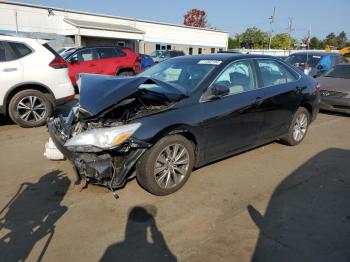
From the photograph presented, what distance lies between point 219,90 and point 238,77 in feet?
2.35

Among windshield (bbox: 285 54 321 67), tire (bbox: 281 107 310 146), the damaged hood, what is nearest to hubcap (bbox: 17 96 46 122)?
the damaged hood

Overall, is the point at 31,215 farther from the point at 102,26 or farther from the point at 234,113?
the point at 102,26

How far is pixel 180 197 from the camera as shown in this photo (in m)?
3.92

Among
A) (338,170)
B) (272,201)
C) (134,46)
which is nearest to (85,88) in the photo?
(272,201)

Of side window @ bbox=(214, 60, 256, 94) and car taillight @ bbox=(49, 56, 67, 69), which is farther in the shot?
car taillight @ bbox=(49, 56, 67, 69)

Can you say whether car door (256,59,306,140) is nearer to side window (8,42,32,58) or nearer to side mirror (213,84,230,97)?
side mirror (213,84,230,97)

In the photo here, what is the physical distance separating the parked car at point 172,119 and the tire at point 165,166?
0.04ft

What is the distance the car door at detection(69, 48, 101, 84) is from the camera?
11000 mm

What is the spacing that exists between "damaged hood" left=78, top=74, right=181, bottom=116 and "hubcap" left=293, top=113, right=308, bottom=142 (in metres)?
2.77

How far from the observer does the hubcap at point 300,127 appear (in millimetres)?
5877

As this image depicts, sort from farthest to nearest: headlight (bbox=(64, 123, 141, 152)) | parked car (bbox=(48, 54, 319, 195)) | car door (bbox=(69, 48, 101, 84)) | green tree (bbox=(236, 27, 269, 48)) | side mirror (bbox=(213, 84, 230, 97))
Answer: green tree (bbox=(236, 27, 269, 48)), car door (bbox=(69, 48, 101, 84)), side mirror (bbox=(213, 84, 230, 97)), parked car (bbox=(48, 54, 319, 195)), headlight (bbox=(64, 123, 141, 152))

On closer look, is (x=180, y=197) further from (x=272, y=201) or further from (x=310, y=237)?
(x=310, y=237)

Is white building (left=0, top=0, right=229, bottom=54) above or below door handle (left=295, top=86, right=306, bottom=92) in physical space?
above

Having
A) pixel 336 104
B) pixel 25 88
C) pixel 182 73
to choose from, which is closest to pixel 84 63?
pixel 25 88
